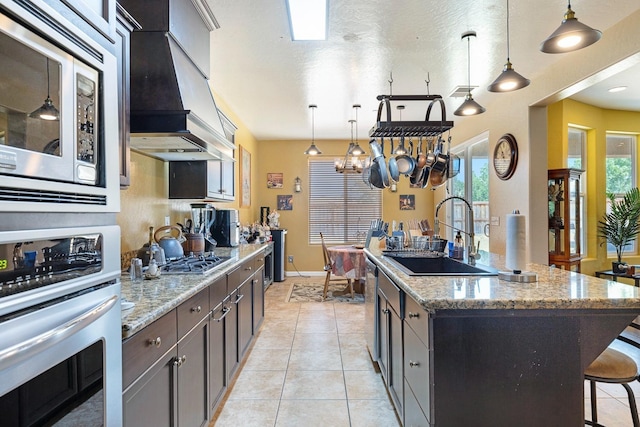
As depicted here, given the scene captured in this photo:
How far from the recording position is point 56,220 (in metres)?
0.76

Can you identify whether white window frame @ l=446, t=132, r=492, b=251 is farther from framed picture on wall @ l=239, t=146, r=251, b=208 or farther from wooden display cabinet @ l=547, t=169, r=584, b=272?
framed picture on wall @ l=239, t=146, r=251, b=208

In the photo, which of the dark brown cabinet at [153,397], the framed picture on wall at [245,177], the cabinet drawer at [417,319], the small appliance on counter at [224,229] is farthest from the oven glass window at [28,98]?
the framed picture on wall at [245,177]

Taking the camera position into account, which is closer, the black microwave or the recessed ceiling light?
the black microwave

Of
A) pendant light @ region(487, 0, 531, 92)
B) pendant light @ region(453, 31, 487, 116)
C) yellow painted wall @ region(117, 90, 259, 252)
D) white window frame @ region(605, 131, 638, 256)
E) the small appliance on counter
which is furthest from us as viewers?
white window frame @ region(605, 131, 638, 256)

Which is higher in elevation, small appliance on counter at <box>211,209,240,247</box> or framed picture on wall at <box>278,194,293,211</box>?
framed picture on wall at <box>278,194,293,211</box>

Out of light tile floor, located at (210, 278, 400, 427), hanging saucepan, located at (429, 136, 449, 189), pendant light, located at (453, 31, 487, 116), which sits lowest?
light tile floor, located at (210, 278, 400, 427)

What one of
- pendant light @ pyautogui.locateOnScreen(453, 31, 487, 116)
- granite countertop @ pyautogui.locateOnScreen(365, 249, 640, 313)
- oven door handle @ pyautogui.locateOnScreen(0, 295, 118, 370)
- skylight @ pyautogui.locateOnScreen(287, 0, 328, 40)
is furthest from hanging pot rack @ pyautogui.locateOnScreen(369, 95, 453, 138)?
oven door handle @ pyautogui.locateOnScreen(0, 295, 118, 370)

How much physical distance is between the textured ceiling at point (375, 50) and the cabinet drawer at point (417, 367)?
2235 mm

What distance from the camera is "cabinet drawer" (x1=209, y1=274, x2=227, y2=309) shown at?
6.61 ft

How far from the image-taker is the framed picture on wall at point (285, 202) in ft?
23.1

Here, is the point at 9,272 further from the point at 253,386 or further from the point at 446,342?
the point at 253,386

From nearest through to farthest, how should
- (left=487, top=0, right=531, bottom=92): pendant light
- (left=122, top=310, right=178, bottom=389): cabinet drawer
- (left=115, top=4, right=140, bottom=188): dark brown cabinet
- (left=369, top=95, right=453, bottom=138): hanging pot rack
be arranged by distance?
(left=122, top=310, right=178, bottom=389): cabinet drawer → (left=115, top=4, right=140, bottom=188): dark brown cabinet → (left=487, top=0, right=531, bottom=92): pendant light → (left=369, top=95, right=453, bottom=138): hanging pot rack

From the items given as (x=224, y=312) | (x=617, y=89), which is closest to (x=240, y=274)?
(x=224, y=312)

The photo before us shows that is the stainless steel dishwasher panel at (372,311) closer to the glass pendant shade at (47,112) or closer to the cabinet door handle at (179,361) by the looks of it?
the cabinet door handle at (179,361)
